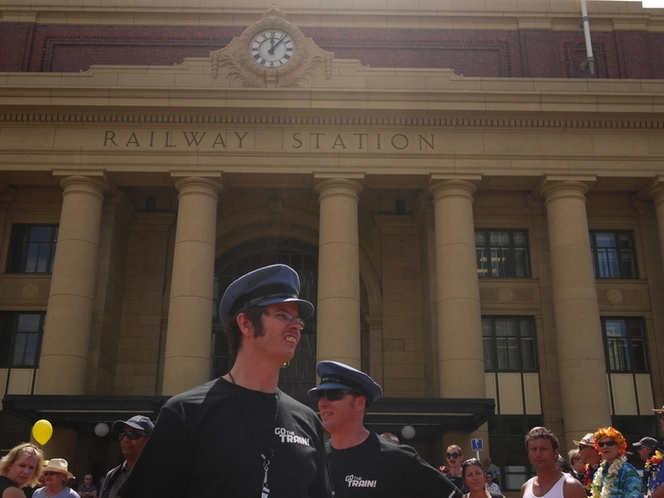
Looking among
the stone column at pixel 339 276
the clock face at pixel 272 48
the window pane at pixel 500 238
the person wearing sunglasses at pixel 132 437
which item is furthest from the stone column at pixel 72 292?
the person wearing sunglasses at pixel 132 437

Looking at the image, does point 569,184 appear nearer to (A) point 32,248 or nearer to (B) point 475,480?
(B) point 475,480

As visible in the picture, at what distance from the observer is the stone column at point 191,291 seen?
20.7 meters

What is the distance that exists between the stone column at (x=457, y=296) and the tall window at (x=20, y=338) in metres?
13.3

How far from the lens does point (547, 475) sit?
6098 mm

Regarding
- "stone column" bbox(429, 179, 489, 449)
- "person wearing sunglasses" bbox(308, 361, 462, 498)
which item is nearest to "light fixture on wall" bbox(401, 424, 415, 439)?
"stone column" bbox(429, 179, 489, 449)

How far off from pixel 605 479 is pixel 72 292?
57.6ft

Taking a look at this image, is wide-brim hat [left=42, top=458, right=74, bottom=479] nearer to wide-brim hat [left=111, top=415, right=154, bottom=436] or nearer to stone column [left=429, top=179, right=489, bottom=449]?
wide-brim hat [left=111, top=415, right=154, bottom=436]

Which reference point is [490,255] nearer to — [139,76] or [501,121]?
[501,121]

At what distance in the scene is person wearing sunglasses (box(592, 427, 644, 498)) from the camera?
697 centimetres

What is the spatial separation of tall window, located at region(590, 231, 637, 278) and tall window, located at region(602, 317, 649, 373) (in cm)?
164

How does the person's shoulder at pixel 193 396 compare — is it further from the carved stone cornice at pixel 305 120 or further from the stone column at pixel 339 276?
the carved stone cornice at pixel 305 120

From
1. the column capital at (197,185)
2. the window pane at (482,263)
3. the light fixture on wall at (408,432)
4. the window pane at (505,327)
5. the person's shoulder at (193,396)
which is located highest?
the column capital at (197,185)

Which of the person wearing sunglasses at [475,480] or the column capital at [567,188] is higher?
the column capital at [567,188]

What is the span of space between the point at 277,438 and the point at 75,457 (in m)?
21.4
